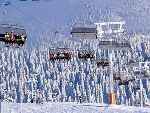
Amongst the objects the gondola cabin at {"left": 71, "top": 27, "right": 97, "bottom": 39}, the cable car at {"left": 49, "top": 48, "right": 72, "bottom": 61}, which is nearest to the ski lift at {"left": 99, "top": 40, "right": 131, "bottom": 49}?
the gondola cabin at {"left": 71, "top": 27, "right": 97, "bottom": 39}

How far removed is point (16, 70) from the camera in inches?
2335

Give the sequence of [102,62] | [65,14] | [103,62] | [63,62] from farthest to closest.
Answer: [65,14], [63,62], [103,62], [102,62]

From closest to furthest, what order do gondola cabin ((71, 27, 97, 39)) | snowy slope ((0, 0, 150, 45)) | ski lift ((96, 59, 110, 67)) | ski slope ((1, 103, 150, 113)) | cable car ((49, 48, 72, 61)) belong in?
1. ski slope ((1, 103, 150, 113))
2. cable car ((49, 48, 72, 61))
3. gondola cabin ((71, 27, 97, 39))
4. ski lift ((96, 59, 110, 67))
5. snowy slope ((0, 0, 150, 45))

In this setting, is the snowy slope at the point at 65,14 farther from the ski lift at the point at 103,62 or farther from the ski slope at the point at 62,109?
the ski slope at the point at 62,109

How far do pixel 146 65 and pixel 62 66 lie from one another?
938 cm

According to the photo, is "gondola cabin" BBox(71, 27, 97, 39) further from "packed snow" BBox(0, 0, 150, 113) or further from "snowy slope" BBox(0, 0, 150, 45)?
"snowy slope" BBox(0, 0, 150, 45)

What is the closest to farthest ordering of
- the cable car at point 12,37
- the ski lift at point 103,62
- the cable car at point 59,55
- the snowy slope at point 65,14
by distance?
the cable car at point 12,37 → the cable car at point 59,55 → the ski lift at point 103,62 → the snowy slope at point 65,14

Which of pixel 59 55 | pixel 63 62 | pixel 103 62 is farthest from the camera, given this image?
pixel 63 62

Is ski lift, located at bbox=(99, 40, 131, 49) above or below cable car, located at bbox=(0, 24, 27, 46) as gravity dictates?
below

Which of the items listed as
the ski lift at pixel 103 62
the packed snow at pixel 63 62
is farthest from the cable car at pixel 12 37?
the ski lift at pixel 103 62

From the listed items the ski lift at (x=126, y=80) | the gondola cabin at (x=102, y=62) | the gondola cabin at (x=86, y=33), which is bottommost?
the ski lift at (x=126, y=80)

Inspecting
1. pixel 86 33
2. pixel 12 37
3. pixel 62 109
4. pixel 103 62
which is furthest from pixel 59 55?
pixel 62 109

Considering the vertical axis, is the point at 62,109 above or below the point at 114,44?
below

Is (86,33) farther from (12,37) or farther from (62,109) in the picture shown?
(62,109)
